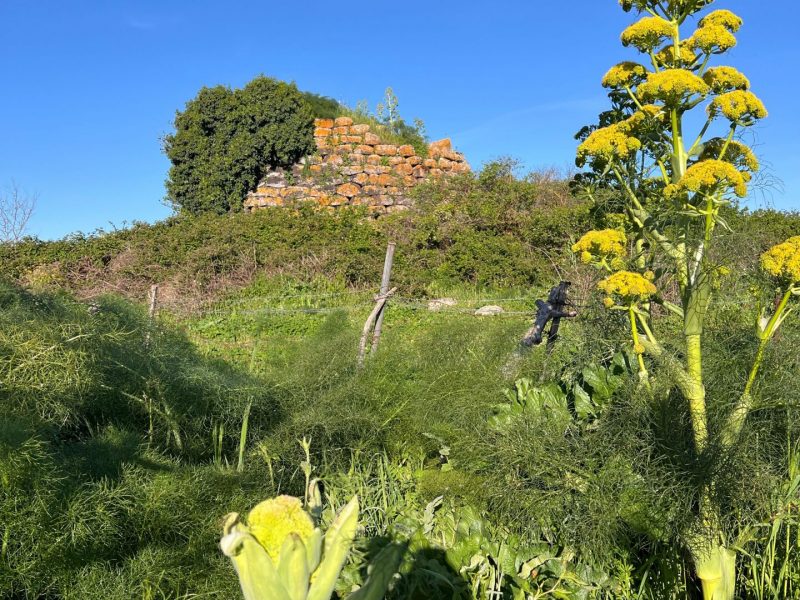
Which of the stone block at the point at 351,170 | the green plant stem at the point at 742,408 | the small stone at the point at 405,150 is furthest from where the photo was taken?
the small stone at the point at 405,150

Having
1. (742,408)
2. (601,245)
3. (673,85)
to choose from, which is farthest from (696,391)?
(673,85)

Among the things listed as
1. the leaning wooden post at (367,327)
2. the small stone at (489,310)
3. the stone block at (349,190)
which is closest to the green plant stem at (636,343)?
the leaning wooden post at (367,327)

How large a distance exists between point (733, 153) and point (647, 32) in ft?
2.07

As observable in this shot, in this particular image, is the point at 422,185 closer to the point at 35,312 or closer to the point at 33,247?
the point at 33,247

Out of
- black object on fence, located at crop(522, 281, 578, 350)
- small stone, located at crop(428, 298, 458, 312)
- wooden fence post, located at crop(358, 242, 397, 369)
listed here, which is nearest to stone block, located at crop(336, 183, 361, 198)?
small stone, located at crop(428, 298, 458, 312)

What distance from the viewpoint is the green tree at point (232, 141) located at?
16391 millimetres

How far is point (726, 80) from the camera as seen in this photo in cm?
278

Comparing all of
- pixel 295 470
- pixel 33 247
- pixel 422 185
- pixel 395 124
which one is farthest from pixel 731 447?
pixel 395 124

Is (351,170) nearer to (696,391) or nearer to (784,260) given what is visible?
(696,391)

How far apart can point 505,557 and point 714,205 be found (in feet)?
5.36

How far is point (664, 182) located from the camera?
122 inches

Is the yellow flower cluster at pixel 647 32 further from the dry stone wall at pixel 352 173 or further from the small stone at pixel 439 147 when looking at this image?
the small stone at pixel 439 147

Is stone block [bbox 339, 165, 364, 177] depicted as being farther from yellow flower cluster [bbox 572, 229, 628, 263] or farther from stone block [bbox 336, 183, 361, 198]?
yellow flower cluster [bbox 572, 229, 628, 263]

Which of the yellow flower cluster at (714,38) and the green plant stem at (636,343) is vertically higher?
the yellow flower cluster at (714,38)
